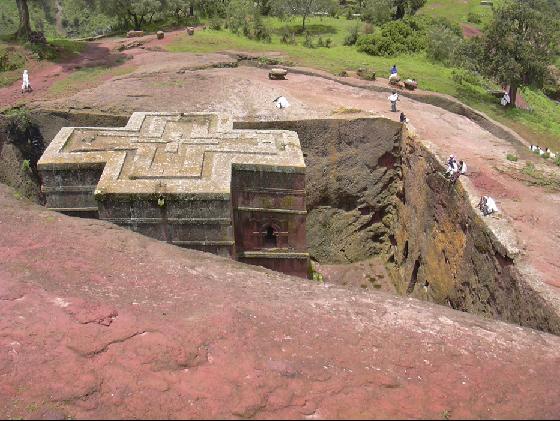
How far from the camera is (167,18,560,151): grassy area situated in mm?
23266

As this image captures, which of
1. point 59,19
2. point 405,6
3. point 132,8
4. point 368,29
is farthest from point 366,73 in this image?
point 59,19

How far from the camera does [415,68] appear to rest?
28031 millimetres

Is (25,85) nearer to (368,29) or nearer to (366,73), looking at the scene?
(366,73)

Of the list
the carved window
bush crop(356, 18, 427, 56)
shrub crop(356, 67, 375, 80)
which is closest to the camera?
the carved window

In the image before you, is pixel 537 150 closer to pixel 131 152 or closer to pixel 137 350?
pixel 131 152

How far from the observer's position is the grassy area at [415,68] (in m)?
23.3

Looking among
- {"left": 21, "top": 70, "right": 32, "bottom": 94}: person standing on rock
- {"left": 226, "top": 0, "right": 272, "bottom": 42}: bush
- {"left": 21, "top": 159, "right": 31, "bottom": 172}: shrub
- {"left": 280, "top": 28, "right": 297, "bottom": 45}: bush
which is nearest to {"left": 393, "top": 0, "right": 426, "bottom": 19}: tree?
{"left": 280, "top": 28, "right": 297, "bottom": 45}: bush

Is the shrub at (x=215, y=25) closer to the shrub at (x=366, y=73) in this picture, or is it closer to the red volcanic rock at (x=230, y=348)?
the shrub at (x=366, y=73)

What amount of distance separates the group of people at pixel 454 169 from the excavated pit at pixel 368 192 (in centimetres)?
26

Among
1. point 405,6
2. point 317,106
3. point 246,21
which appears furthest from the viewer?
point 405,6

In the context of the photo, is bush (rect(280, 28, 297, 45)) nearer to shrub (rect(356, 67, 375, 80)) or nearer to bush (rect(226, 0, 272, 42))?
bush (rect(226, 0, 272, 42))

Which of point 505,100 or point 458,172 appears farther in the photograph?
point 505,100

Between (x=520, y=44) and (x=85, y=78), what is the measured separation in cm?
1861

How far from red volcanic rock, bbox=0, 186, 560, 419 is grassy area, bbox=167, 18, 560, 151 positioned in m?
16.1
